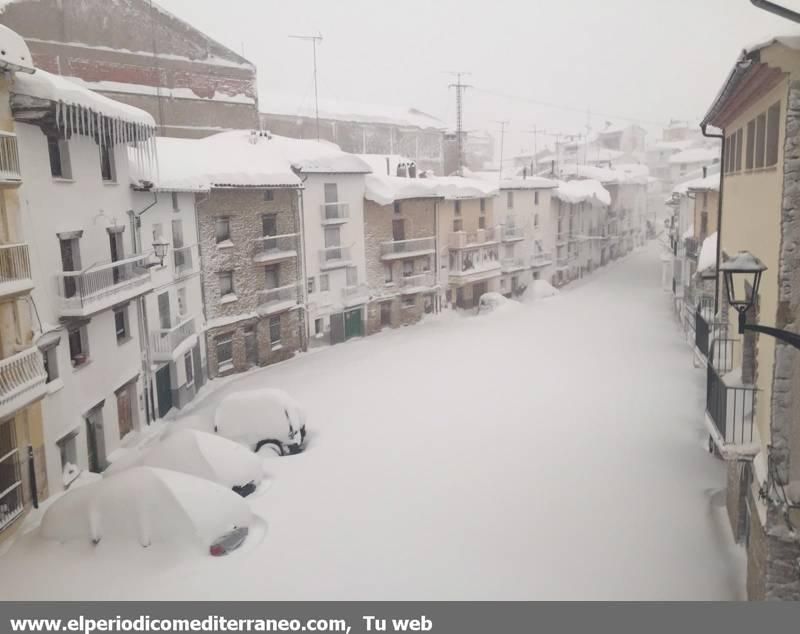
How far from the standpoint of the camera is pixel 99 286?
42.5 ft

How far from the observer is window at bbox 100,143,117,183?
14363 millimetres

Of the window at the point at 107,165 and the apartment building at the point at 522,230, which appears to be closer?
the window at the point at 107,165

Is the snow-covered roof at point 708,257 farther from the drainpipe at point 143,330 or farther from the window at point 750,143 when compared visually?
the drainpipe at point 143,330

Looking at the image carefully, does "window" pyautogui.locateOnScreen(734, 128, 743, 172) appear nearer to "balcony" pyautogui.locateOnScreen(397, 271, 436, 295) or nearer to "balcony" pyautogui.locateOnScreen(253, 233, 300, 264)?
"balcony" pyautogui.locateOnScreen(253, 233, 300, 264)

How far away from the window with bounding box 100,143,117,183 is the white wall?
15 centimetres

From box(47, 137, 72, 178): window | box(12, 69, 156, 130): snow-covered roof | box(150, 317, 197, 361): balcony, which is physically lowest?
box(150, 317, 197, 361): balcony

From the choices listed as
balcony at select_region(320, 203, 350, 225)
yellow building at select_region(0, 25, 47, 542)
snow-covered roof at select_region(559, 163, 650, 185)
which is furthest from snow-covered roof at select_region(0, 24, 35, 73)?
snow-covered roof at select_region(559, 163, 650, 185)

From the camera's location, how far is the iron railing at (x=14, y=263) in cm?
1006

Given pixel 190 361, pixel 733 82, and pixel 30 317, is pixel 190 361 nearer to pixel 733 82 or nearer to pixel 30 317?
pixel 30 317

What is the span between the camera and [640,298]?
33125 mm

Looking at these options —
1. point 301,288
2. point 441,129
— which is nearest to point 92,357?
point 301,288

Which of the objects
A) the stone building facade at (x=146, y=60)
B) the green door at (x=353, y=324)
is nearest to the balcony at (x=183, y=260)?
the green door at (x=353, y=324)

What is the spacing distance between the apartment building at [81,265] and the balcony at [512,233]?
68.5ft

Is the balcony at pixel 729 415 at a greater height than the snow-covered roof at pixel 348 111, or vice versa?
the snow-covered roof at pixel 348 111
